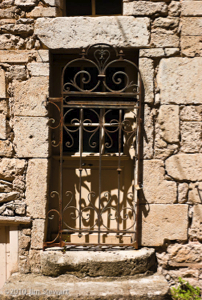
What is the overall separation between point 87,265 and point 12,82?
215 cm

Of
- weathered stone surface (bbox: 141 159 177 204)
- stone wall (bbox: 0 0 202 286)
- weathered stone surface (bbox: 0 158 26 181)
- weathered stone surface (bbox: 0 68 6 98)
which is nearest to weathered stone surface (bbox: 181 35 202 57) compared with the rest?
stone wall (bbox: 0 0 202 286)

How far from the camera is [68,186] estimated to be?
3.24 meters

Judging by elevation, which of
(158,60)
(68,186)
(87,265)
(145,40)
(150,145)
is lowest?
(87,265)

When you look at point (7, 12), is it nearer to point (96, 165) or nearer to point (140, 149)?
point (96, 165)

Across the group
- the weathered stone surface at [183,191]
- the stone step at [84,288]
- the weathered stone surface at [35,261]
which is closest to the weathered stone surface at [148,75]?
the weathered stone surface at [183,191]

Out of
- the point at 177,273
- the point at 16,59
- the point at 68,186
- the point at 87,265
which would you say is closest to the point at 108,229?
the point at 87,265

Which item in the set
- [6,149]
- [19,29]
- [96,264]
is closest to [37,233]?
[96,264]

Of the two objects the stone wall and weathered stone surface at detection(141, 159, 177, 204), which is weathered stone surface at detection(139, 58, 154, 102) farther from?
weathered stone surface at detection(141, 159, 177, 204)

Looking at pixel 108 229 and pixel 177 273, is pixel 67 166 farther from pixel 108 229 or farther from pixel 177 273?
pixel 177 273

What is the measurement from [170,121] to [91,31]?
130 centimetres

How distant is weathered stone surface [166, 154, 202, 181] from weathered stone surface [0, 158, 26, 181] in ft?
5.34

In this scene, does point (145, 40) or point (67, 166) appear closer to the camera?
point (145, 40)

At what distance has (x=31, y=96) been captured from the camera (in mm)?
3000

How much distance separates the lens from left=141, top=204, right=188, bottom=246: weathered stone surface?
3.00m
